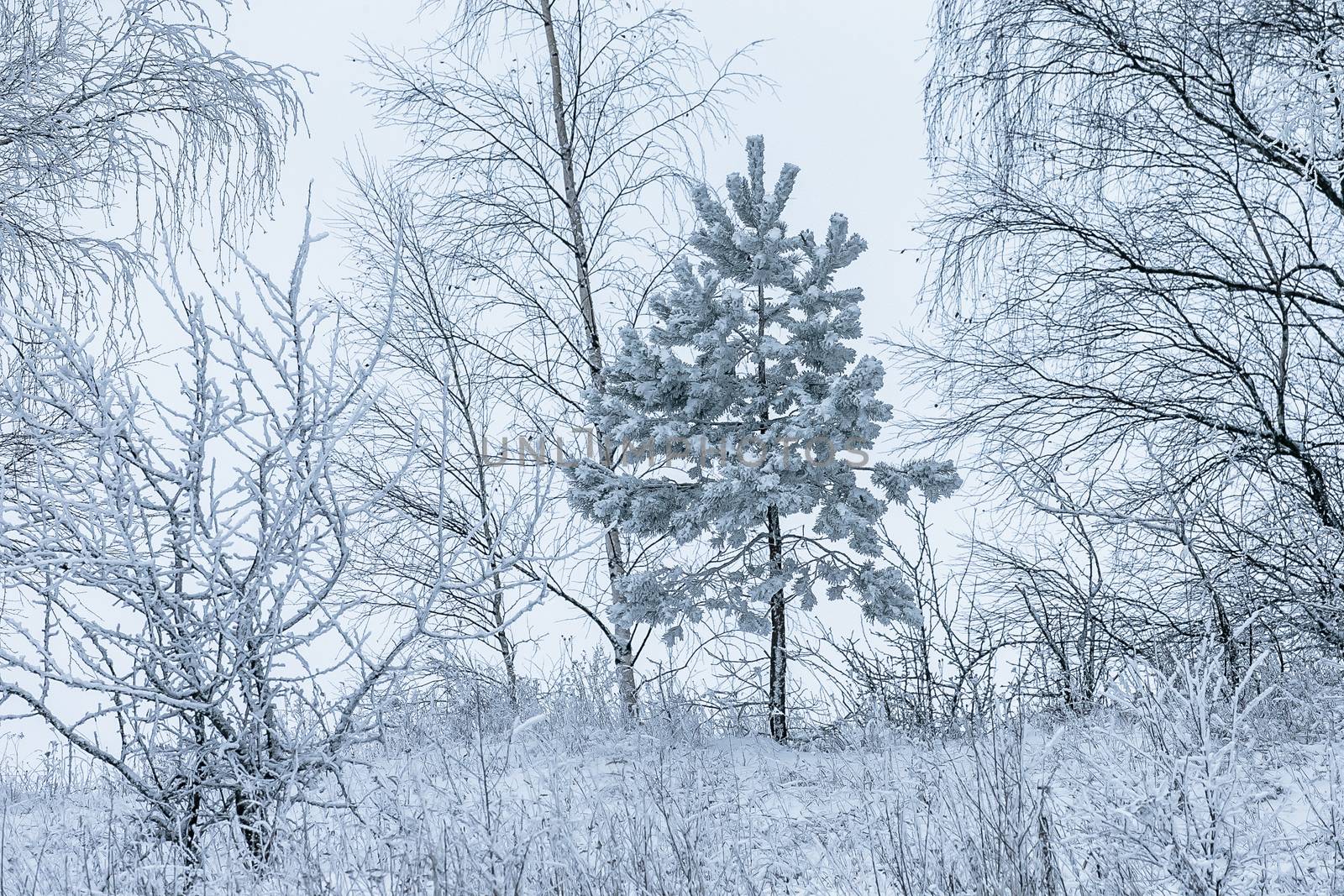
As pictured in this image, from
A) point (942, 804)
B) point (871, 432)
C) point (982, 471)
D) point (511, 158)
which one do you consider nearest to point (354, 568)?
point (511, 158)

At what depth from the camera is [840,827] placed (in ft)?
16.8

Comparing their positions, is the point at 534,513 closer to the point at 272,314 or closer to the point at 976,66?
the point at 272,314

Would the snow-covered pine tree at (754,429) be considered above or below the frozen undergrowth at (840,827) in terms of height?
above

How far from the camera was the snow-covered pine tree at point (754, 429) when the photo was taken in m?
7.92

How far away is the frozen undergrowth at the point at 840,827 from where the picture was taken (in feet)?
10.8

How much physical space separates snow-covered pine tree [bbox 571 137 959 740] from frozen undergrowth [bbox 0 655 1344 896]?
1495mm

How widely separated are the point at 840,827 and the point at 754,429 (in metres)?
3.94

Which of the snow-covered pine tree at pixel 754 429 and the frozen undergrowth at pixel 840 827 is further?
the snow-covered pine tree at pixel 754 429

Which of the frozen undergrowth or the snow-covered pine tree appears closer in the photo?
the frozen undergrowth

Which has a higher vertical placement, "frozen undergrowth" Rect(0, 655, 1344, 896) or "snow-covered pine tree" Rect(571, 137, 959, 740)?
"snow-covered pine tree" Rect(571, 137, 959, 740)

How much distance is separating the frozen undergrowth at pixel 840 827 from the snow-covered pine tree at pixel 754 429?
58.9 inches

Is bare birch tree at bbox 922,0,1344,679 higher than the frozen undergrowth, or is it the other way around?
bare birch tree at bbox 922,0,1344,679

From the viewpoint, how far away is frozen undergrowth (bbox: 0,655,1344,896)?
3277 millimetres

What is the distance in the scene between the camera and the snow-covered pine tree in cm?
792
